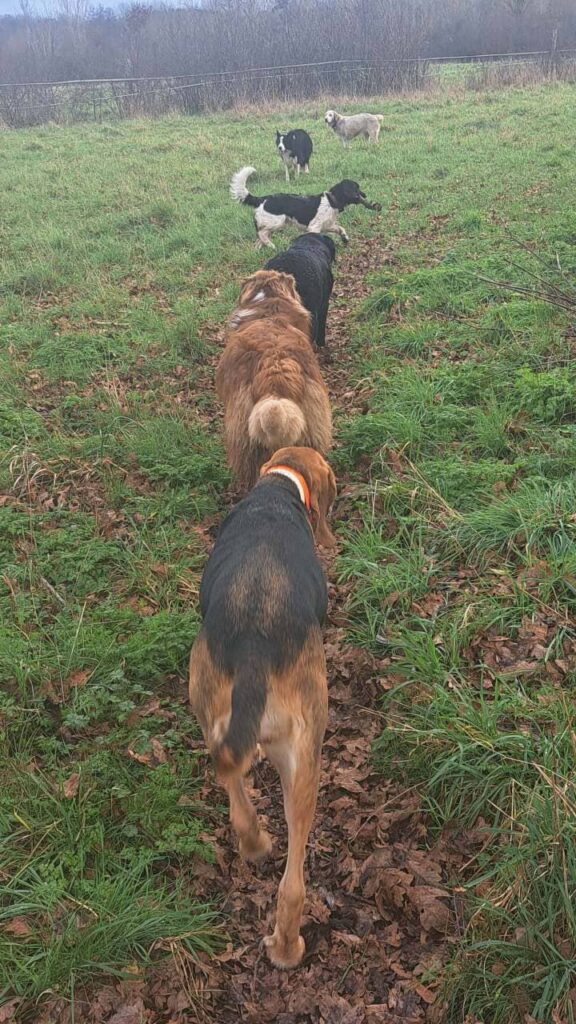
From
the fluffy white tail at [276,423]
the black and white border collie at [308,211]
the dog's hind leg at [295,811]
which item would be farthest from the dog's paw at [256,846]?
the black and white border collie at [308,211]

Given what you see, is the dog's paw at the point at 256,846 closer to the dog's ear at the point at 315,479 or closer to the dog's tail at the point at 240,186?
the dog's ear at the point at 315,479

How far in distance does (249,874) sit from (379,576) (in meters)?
1.70

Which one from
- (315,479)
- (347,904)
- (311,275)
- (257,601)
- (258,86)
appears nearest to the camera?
(257,601)

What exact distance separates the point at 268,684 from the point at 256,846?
0.73m

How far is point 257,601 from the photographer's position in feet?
7.17

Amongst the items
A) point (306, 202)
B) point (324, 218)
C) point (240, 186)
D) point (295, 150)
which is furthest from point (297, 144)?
point (324, 218)

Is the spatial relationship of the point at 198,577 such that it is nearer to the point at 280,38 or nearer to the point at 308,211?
the point at 308,211

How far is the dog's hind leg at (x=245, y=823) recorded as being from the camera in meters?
2.21

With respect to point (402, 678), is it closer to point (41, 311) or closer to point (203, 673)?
point (203, 673)

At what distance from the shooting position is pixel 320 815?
2.78 metres

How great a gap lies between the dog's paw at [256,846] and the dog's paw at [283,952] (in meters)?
0.26

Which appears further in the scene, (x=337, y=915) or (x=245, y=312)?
(x=245, y=312)

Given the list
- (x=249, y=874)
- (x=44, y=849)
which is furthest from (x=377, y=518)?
(x=44, y=849)

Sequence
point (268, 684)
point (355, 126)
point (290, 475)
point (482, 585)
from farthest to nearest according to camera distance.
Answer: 1. point (355, 126)
2. point (482, 585)
3. point (290, 475)
4. point (268, 684)
